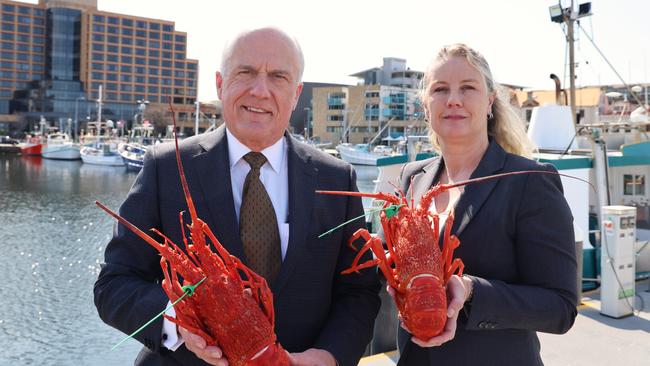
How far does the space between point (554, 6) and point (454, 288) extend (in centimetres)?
1297

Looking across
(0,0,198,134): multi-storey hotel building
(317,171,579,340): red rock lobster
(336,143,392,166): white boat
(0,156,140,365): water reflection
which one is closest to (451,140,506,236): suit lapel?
(317,171,579,340): red rock lobster

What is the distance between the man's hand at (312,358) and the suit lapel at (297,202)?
295 mm

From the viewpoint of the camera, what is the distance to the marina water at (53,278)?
10633mm

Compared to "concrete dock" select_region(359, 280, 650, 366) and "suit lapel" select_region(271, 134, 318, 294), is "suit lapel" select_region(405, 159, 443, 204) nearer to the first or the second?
"suit lapel" select_region(271, 134, 318, 294)

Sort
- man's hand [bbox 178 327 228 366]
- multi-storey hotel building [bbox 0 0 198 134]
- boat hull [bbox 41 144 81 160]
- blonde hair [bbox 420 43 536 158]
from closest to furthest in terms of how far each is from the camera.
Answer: man's hand [bbox 178 327 228 366] < blonde hair [bbox 420 43 536 158] < boat hull [bbox 41 144 81 160] < multi-storey hotel building [bbox 0 0 198 134]

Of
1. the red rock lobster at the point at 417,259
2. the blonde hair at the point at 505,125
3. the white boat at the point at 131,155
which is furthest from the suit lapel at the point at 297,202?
the white boat at the point at 131,155

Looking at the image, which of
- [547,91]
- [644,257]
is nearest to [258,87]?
[644,257]

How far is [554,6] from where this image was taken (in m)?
12.9

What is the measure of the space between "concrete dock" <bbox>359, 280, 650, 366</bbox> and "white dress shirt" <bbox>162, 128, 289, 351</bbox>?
9.83 ft

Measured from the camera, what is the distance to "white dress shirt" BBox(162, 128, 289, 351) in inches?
93.4

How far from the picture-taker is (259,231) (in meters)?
2.29

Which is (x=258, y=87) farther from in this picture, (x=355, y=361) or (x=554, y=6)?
(x=554, y=6)

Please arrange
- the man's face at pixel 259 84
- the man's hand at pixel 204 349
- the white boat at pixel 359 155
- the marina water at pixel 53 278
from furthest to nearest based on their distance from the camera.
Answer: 1. the white boat at pixel 359 155
2. the marina water at pixel 53 278
3. the man's face at pixel 259 84
4. the man's hand at pixel 204 349

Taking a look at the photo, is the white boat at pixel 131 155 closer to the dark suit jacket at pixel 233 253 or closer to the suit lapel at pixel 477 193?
the dark suit jacket at pixel 233 253
